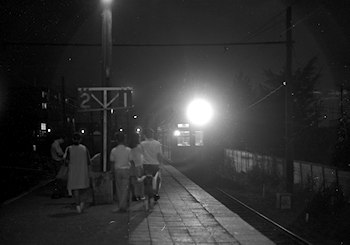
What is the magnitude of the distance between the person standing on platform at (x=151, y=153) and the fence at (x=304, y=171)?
5850 millimetres

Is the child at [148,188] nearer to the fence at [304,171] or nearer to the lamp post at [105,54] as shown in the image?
the lamp post at [105,54]

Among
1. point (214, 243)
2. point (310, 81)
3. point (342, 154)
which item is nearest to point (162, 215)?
point (214, 243)

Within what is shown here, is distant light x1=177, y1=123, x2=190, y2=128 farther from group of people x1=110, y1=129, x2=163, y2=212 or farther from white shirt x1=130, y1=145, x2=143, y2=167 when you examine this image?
white shirt x1=130, y1=145, x2=143, y2=167

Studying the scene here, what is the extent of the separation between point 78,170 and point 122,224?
6.37 feet

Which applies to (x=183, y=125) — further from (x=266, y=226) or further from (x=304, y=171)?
(x=266, y=226)

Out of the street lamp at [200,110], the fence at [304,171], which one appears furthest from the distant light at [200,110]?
the fence at [304,171]

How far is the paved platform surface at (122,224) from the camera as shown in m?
7.64

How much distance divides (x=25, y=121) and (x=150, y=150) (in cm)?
3029

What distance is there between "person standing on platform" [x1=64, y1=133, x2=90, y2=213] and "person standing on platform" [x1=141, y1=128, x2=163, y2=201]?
5.00 feet

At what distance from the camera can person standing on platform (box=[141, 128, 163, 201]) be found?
11219 mm

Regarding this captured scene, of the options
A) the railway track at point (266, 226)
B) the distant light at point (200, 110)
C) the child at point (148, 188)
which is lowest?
the railway track at point (266, 226)

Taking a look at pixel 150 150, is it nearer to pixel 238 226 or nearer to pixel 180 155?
pixel 238 226

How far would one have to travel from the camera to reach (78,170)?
1016cm

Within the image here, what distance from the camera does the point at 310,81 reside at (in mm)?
58312
